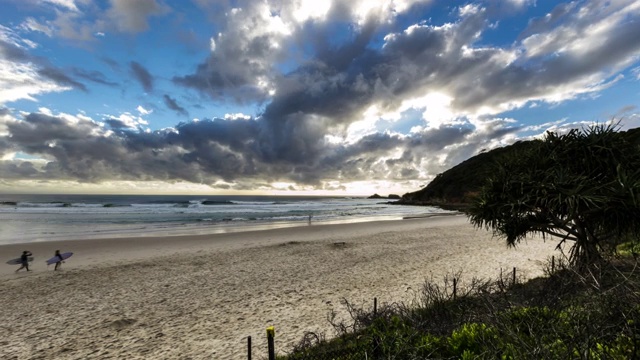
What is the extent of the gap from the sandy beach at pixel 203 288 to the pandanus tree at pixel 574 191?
4837 millimetres

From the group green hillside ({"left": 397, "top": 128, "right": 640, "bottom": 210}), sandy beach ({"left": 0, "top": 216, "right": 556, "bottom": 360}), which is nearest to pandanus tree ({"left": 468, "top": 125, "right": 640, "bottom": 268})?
sandy beach ({"left": 0, "top": 216, "right": 556, "bottom": 360})

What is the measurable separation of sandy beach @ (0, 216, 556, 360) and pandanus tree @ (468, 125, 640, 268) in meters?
4.84

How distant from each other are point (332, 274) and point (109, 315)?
882 centimetres

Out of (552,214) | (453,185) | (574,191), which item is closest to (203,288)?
(552,214)

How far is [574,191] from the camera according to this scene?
7.98m

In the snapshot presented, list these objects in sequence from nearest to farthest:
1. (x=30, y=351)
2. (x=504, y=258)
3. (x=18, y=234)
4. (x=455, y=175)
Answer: (x=30, y=351), (x=504, y=258), (x=18, y=234), (x=455, y=175)

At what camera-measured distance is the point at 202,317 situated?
987 centimetres

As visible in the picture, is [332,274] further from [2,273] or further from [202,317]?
[2,273]

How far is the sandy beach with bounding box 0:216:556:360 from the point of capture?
8367 mm

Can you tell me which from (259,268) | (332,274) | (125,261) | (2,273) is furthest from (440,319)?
(2,273)

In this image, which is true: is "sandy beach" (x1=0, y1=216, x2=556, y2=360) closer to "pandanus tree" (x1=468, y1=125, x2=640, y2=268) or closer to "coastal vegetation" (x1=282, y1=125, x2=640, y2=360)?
"coastal vegetation" (x1=282, y1=125, x2=640, y2=360)

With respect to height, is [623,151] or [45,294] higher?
[623,151]

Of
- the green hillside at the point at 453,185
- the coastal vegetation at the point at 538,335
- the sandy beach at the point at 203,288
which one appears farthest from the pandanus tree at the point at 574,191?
the green hillside at the point at 453,185

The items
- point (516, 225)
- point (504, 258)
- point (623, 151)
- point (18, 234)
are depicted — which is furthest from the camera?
point (18, 234)
